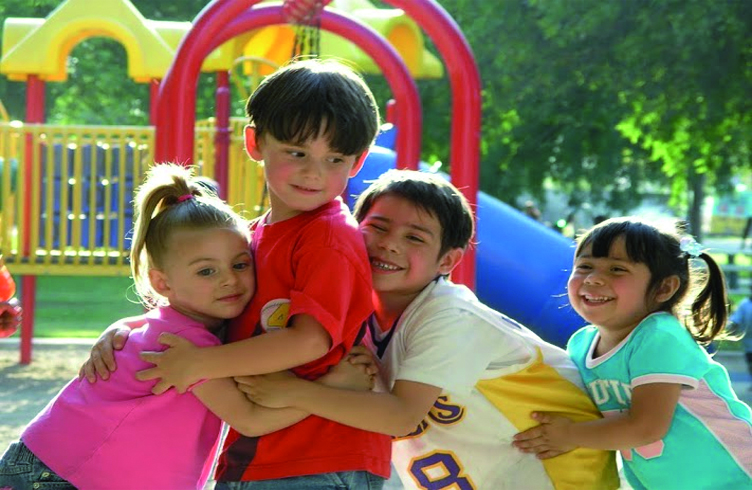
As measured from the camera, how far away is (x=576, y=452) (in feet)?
9.53

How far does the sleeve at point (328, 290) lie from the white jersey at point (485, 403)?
301 millimetres

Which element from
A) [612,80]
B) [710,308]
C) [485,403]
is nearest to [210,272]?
[485,403]

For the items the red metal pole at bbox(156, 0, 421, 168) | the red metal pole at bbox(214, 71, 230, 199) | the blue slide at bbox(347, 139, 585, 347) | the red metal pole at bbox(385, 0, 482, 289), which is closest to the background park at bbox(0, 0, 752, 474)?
the red metal pole at bbox(214, 71, 230, 199)

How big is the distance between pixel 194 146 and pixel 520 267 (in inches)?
98.0

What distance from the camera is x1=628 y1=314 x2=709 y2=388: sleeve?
279 cm

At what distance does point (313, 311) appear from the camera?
2.30 metres

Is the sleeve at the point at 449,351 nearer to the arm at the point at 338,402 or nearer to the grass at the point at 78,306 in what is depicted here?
the arm at the point at 338,402

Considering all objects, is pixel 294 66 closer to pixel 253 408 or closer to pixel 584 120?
pixel 253 408

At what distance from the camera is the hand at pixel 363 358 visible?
2469 millimetres

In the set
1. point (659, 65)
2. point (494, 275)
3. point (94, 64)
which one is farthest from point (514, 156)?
point (494, 275)

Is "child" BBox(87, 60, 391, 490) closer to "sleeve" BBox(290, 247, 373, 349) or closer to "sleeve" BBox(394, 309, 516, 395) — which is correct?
"sleeve" BBox(290, 247, 373, 349)

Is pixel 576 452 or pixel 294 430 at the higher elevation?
pixel 294 430

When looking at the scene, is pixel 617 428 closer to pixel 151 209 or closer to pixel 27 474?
pixel 151 209

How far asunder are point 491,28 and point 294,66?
14.0 m
